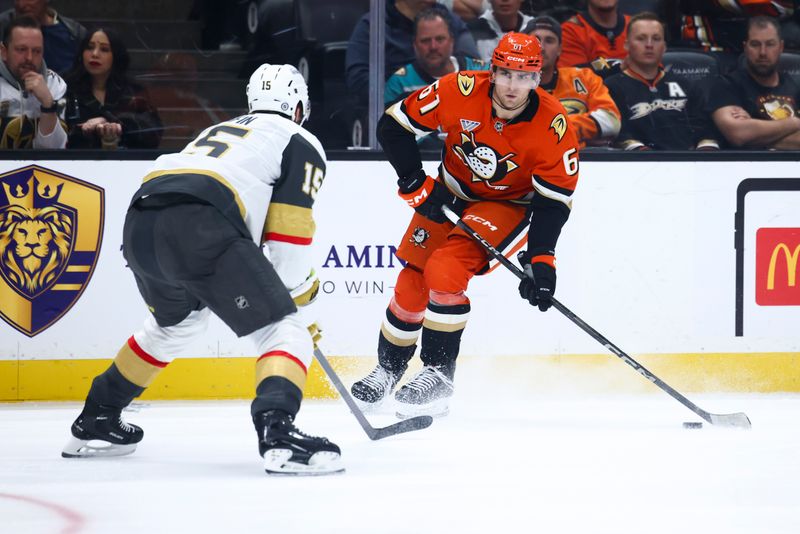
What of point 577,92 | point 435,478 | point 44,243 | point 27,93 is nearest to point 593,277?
point 577,92

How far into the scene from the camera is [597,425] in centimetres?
390

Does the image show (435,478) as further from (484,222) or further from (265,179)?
Answer: (484,222)

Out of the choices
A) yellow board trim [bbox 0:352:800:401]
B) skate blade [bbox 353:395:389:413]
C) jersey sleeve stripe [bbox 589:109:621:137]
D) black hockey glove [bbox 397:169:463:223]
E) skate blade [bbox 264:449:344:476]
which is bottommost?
yellow board trim [bbox 0:352:800:401]

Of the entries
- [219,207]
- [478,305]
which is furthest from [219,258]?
[478,305]

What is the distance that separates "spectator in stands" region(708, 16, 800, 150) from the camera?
483cm

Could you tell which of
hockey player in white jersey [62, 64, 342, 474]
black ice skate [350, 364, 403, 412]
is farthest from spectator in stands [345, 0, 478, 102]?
hockey player in white jersey [62, 64, 342, 474]

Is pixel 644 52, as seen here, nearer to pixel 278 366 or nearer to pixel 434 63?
pixel 434 63

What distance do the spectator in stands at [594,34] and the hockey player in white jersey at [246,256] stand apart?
6.27ft

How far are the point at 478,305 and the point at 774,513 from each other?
2115mm

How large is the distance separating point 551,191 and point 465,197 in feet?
1.23

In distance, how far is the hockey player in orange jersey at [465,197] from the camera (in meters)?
3.81

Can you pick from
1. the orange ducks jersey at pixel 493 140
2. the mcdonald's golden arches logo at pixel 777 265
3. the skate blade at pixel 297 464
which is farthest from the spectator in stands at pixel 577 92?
the skate blade at pixel 297 464

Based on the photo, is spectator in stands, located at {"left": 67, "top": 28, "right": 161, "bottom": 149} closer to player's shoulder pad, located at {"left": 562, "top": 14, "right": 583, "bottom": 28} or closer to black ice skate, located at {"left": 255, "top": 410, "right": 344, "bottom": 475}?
player's shoulder pad, located at {"left": 562, "top": 14, "right": 583, "bottom": 28}

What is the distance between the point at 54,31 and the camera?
14.6 feet
